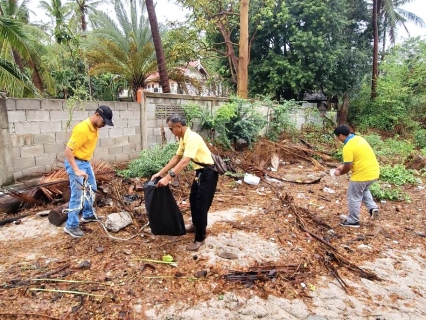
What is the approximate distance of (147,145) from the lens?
693 centimetres

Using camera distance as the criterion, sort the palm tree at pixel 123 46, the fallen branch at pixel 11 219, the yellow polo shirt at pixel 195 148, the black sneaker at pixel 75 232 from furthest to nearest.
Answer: the palm tree at pixel 123 46
the fallen branch at pixel 11 219
the black sneaker at pixel 75 232
the yellow polo shirt at pixel 195 148

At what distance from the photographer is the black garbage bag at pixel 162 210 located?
10.2ft

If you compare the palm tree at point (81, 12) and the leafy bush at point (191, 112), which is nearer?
the leafy bush at point (191, 112)

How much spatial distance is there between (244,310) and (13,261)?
2.47 metres

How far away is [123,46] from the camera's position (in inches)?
407

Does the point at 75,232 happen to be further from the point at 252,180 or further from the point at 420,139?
Result: the point at 420,139


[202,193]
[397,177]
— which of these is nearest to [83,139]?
[202,193]

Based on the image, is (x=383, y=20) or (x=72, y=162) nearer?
→ (x=72, y=162)

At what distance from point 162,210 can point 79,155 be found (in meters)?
1.27

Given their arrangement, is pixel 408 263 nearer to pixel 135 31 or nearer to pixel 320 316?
pixel 320 316

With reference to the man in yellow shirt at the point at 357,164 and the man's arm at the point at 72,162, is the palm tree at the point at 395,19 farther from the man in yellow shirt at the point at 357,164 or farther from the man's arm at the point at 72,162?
the man's arm at the point at 72,162

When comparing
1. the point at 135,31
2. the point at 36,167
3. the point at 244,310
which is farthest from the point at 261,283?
the point at 135,31

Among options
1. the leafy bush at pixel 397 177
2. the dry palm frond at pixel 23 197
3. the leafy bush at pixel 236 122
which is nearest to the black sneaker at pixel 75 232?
the dry palm frond at pixel 23 197

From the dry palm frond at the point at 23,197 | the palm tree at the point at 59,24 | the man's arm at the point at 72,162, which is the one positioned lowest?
the dry palm frond at the point at 23,197
